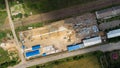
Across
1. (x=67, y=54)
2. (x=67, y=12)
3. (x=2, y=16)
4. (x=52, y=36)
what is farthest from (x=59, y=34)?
(x=2, y=16)

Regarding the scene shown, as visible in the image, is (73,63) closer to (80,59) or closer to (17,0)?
(80,59)

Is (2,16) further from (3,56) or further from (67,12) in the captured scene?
(67,12)

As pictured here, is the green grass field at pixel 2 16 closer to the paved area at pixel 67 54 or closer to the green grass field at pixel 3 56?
the green grass field at pixel 3 56

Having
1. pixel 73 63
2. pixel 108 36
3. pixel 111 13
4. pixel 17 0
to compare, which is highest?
pixel 17 0

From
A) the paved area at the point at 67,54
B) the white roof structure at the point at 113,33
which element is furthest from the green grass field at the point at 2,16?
the white roof structure at the point at 113,33

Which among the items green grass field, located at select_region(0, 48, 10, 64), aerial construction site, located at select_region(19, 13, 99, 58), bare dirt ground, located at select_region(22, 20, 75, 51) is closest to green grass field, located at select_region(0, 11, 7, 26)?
aerial construction site, located at select_region(19, 13, 99, 58)

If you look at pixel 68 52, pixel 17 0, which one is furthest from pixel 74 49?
pixel 17 0
